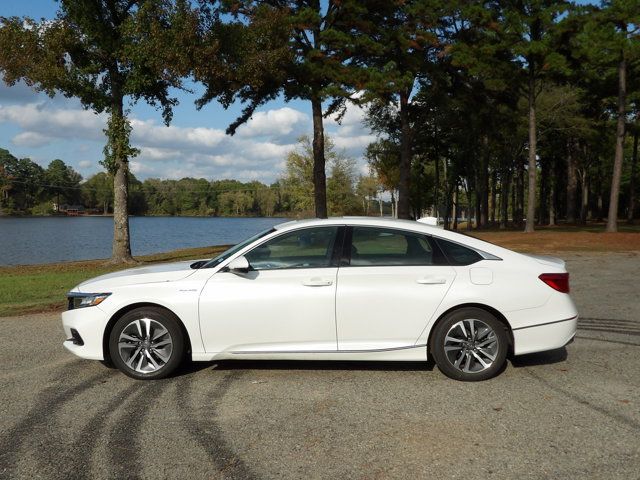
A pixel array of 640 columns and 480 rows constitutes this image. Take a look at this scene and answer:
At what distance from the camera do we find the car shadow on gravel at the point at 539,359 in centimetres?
596

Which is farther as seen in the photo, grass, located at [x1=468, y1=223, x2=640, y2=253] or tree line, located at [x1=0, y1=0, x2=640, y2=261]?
grass, located at [x1=468, y1=223, x2=640, y2=253]

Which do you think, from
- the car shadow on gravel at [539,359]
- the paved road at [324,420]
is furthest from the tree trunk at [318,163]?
the paved road at [324,420]

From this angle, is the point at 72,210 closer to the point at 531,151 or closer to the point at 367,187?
the point at 367,187

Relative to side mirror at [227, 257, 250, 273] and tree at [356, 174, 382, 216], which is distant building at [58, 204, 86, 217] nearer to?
tree at [356, 174, 382, 216]

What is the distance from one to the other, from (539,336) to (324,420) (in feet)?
7.51

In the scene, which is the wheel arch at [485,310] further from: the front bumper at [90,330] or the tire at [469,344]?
the front bumper at [90,330]

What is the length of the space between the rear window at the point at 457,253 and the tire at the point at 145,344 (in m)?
2.63

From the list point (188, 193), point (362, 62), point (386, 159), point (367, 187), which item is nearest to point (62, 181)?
point (188, 193)

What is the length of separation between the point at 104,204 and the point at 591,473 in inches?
5752

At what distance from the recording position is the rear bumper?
211 inches

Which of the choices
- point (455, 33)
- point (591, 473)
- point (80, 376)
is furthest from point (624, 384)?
point (455, 33)

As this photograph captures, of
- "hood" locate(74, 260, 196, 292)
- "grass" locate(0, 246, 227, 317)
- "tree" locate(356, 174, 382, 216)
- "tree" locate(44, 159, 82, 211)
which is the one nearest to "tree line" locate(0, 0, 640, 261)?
"grass" locate(0, 246, 227, 317)

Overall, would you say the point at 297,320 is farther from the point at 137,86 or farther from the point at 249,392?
the point at 137,86

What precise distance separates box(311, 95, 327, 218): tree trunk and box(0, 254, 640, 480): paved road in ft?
60.4
